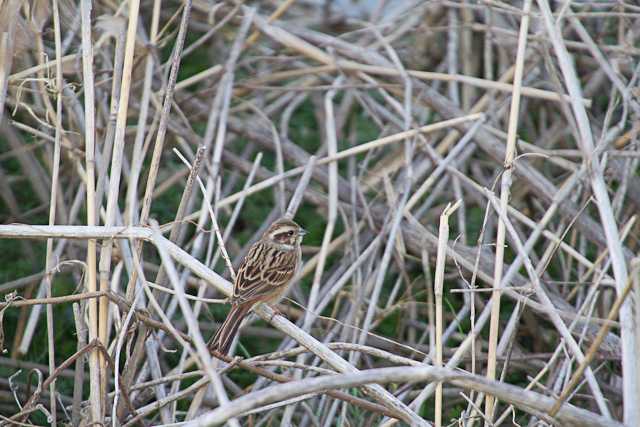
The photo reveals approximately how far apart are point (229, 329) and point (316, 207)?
2.16 meters

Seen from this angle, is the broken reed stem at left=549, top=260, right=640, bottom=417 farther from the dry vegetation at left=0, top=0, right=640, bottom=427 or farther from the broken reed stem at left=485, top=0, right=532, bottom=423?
the broken reed stem at left=485, top=0, right=532, bottom=423

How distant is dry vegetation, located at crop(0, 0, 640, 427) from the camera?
11.3 feet

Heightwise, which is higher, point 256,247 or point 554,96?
point 554,96

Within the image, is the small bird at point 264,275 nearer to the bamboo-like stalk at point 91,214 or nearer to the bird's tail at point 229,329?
the bird's tail at point 229,329

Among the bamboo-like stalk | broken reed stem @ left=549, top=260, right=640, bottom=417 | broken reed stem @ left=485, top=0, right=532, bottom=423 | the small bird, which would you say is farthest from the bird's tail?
broken reed stem @ left=549, top=260, right=640, bottom=417

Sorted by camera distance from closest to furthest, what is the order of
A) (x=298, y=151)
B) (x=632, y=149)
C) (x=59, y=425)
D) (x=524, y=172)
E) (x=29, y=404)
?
(x=29, y=404) → (x=59, y=425) → (x=632, y=149) → (x=524, y=172) → (x=298, y=151)

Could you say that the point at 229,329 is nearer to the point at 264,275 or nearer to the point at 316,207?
the point at 264,275

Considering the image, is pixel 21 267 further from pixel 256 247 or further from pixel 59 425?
pixel 256 247

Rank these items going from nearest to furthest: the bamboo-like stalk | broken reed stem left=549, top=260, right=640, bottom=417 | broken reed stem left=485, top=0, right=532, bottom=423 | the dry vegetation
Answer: broken reed stem left=549, top=260, right=640, bottom=417, broken reed stem left=485, top=0, right=532, bottom=423, the bamboo-like stalk, the dry vegetation

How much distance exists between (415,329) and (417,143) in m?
1.07

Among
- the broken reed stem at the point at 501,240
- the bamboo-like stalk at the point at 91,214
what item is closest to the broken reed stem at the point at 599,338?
the broken reed stem at the point at 501,240

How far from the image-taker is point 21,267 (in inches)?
205

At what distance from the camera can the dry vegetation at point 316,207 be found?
3.46 metres

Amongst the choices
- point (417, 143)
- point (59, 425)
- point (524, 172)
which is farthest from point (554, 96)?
point (59, 425)
